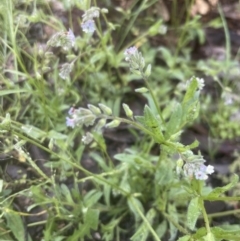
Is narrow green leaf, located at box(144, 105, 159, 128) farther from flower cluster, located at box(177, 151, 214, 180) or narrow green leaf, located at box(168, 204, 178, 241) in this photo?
narrow green leaf, located at box(168, 204, 178, 241)

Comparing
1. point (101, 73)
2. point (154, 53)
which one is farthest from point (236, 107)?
point (101, 73)

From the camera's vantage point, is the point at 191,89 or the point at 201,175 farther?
the point at 191,89

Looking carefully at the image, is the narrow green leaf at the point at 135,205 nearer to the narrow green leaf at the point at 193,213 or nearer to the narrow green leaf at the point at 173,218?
the narrow green leaf at the point at 173,218

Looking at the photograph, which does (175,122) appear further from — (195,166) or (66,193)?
(66,193)

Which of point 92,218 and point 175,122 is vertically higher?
point 175,122

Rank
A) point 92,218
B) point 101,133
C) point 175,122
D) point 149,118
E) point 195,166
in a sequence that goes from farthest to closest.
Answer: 1. point 101,133
2. point 92,218
3. point 175,122
4. point 149,118
5. point 195,166

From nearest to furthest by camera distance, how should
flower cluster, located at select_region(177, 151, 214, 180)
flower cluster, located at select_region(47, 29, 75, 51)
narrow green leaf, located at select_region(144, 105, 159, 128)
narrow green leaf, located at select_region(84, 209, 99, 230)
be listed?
flower cluster, located at select_region(177, 151, 214, 180)
narrow green leaf, located at select_region(144, 105, 159, 128)
flower cluster, located at select_region(47, 29, 75, 51)
narrow green leaf, located at select_region(84, 209, 99, 230)

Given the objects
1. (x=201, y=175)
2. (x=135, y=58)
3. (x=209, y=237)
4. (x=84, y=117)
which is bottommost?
(x=209, y=237)

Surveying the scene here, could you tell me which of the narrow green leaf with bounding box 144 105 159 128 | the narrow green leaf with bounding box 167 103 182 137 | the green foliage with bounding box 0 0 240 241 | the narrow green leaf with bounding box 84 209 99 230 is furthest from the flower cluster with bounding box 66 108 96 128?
the narrow green leaf with bounding box 84 209 99 230

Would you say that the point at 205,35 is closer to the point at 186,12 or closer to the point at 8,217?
the point at 186,12

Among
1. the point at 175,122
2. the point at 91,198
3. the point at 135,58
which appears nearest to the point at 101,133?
the point at 91,198

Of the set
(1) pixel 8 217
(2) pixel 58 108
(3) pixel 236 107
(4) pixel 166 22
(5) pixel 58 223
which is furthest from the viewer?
(4) pixel 166 22
